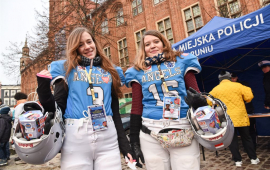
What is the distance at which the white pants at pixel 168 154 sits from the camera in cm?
150

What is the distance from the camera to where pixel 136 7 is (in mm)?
17094

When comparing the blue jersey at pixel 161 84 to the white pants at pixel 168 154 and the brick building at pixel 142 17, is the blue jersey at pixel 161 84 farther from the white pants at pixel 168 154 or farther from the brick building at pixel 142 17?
the brick building at pixel 142 17

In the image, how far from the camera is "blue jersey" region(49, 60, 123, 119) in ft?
4.85

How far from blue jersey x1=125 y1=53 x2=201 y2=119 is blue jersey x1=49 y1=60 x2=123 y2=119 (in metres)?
0.38

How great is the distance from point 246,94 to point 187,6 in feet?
38.7

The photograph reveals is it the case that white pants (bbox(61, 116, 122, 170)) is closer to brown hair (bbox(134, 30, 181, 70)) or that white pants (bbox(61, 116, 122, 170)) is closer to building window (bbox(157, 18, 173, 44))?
brown hair (bbox(134, 30, 181, 70))

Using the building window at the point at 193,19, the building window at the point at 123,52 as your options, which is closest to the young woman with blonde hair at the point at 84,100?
the building window at the point at 193,19

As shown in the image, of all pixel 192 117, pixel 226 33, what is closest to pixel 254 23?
pixel 226 33

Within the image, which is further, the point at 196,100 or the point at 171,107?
the point at 171,107

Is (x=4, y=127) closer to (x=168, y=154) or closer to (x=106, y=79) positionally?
(x=106, y=79)

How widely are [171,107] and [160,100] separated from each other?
0.44 feet

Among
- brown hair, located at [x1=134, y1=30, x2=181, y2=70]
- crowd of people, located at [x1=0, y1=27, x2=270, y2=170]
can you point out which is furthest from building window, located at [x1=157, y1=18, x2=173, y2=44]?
crowd of people, located at [x1=0, y1=27, x2=270, y2=170]

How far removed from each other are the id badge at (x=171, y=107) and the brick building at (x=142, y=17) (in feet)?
31.3

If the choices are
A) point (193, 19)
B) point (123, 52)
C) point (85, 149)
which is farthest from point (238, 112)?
point (123, 52)
